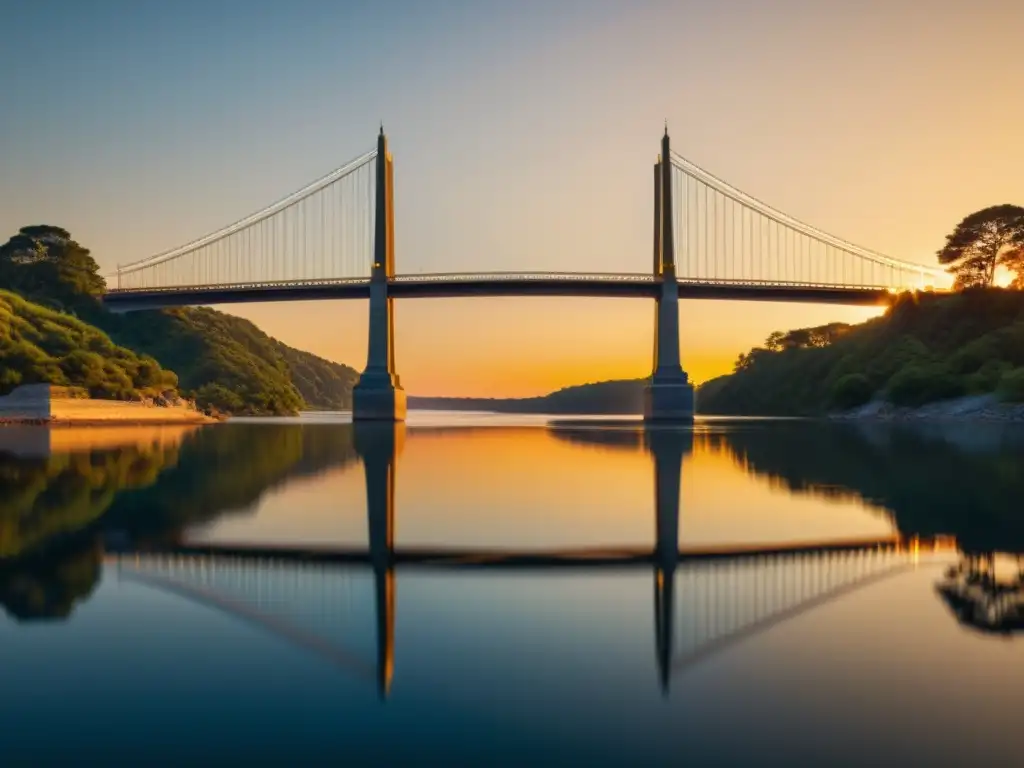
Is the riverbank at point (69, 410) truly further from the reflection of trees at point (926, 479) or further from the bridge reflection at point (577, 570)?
the bridge reflection at point (577, 570)

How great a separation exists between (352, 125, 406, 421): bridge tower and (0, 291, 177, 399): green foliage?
54.9 feet

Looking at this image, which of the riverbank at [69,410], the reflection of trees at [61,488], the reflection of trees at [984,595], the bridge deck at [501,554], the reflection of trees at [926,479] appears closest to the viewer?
the reflection of trees at [984,595]

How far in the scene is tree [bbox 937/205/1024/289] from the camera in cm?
8538

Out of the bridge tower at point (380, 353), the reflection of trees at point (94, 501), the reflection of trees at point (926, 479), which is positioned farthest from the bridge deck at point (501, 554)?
the bridge tower at point (380, 353)

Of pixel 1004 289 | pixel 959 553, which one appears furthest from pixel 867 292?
pixel 959 553

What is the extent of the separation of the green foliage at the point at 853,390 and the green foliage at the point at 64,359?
5908 cm

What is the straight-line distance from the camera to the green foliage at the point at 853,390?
82.8 m

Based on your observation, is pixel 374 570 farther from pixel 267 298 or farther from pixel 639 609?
pixel 267 298

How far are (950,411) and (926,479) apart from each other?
56.3m

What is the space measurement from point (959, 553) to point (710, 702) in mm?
6111

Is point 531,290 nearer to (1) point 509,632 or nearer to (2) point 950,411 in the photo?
(2) point 950,411

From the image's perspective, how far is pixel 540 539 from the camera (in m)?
11.1

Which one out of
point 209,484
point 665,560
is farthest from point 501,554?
point 209,484

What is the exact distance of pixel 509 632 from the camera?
649cm
